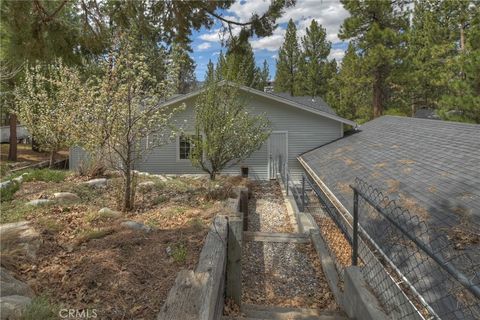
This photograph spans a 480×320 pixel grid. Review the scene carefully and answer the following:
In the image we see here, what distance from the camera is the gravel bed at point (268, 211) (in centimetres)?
816

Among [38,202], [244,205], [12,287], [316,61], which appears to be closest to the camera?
[12,287]

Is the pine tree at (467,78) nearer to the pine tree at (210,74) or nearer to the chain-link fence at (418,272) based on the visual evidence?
the pine tree at (210,74)

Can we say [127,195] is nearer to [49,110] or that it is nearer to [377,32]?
[49,110]

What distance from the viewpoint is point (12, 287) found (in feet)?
8.56

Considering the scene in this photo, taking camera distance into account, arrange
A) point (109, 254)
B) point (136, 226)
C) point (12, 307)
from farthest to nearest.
Result: 1. point (136, 226)
2. point (109, 254)
3. point (12, 307)

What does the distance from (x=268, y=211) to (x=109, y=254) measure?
630 cm

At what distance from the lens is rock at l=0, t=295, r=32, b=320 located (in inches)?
85.4

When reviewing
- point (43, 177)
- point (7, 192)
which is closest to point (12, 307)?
point (7, 192)

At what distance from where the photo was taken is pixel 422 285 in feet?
9.33

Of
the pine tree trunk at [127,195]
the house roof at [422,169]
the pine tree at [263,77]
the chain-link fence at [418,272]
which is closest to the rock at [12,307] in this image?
the chain-link fence at [418,272]

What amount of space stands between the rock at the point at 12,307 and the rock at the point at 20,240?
1175 millimetres

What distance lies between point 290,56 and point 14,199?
104ft

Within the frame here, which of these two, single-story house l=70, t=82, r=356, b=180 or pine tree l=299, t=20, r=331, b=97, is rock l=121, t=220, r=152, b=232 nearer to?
single-story house l=70, t=82, r=356, b=180

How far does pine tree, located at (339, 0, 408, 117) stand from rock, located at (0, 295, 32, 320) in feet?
69.7
